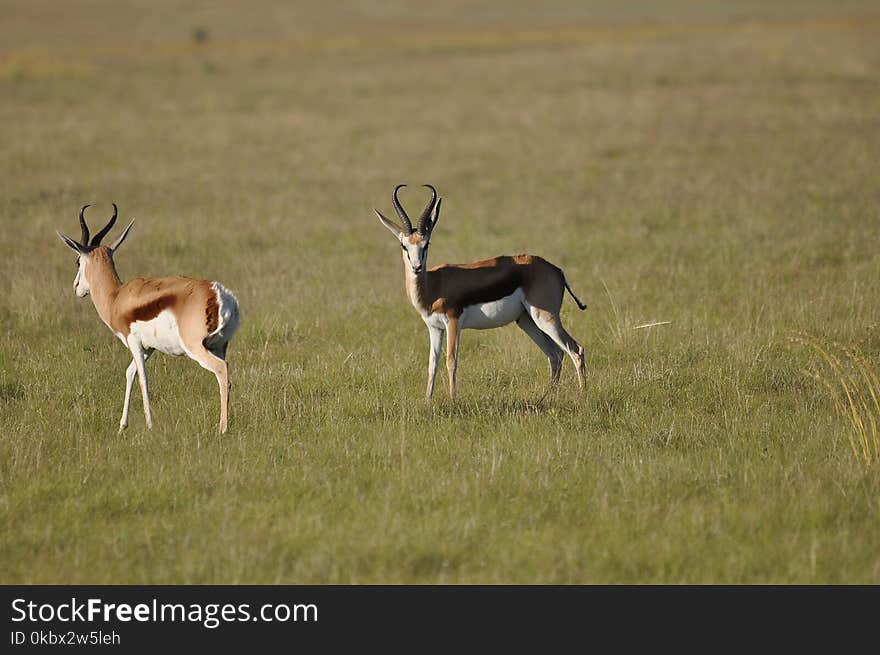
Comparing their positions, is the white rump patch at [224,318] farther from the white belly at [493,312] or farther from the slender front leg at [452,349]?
the white belly at [493,312]

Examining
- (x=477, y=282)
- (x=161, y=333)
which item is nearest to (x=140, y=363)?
(x=161, y=333)

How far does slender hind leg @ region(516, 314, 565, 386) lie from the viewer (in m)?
9.81

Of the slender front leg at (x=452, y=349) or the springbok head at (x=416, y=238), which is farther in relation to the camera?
the slender front leg at (x=452, y=349)

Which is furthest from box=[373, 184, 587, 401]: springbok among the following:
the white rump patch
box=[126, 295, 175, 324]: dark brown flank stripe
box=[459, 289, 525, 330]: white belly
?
box=[126, 295, 175, 324]: dark brown flank stripe

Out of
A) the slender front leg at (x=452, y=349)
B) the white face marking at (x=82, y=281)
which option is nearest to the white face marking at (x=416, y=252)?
the slender front leg at (x=452, y=349)

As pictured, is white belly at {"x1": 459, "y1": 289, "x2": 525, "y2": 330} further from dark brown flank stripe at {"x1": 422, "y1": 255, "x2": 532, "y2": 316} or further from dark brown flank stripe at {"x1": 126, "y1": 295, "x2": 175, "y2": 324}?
dark brown flank stripe at {"x1": 126, "y1": 295, "x2": 175, "y2": 324}

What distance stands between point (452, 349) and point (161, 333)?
2314mm

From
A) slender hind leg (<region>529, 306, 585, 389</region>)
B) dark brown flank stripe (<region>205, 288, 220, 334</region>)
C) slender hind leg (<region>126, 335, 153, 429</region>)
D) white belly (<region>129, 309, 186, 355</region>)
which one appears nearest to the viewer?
dark brown flank stripe (<region>205, 288, 220, 334</region>)

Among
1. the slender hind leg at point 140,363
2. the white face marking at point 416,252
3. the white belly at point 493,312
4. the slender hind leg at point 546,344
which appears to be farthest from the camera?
the slender hind leg at point 546,344

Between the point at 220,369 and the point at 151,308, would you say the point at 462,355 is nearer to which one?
the point at 220,369

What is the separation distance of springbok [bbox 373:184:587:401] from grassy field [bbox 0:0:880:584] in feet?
1.43

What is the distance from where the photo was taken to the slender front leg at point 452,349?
29.8 ft

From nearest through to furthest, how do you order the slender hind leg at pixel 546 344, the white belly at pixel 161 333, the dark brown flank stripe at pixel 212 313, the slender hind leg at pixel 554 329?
the dark brown flank stripe at pixel 212 313 → the white belly at pixel 161 333 → the slender hind leg at pixel 554 329 → the slender hind leg at pixel 546 344

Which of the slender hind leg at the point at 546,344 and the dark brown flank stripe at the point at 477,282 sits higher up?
the dark brown flank stripe at the point at 477,282
